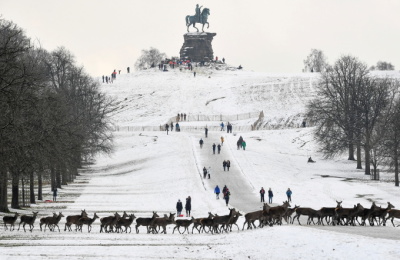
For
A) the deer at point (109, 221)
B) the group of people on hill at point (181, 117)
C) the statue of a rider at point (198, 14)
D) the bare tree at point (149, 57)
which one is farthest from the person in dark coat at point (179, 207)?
the bare tree at point (149, 57)

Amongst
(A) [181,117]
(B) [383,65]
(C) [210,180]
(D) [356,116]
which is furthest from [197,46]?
(C) [210,180]

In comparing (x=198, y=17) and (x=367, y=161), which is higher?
(x=198, y=17)

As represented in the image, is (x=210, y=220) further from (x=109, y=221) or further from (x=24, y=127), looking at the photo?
(x=24, y=127)

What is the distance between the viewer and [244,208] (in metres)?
43.7

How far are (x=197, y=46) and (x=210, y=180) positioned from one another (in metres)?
89.1

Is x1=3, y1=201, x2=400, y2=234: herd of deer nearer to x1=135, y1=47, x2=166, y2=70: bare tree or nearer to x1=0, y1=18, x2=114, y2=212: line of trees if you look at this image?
x1=0, y1=18, x2=114, y2=212: line of trees

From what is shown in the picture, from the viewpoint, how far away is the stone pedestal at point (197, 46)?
14200 centimetres

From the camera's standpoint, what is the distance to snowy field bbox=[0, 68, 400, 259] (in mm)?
24392

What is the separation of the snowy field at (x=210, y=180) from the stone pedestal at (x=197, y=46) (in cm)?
352

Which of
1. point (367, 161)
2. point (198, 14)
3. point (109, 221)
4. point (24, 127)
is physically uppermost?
point (198, 14)

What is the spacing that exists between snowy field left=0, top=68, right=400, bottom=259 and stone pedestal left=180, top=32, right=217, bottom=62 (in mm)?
3520

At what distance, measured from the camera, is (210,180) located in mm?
57438

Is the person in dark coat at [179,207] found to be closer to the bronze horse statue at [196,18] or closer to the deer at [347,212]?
the deer at [347,212]

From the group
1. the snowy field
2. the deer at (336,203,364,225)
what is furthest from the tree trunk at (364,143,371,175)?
the deer at (336,203,364,225)
